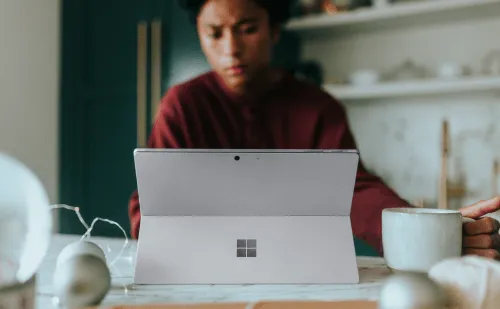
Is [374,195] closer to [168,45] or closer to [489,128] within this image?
[489,128]

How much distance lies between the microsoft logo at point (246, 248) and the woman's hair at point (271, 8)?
0.83 m

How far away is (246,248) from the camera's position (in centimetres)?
69

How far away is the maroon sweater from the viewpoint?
1.47 metres

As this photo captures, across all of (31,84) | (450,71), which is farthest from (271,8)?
(31,84)

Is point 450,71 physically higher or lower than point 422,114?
higher

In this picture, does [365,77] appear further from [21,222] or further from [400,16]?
[21,222]

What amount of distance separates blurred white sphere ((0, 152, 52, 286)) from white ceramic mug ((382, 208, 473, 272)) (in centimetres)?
42

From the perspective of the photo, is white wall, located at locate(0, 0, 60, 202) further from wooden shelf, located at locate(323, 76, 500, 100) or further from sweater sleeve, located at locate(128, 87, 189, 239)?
wooden shelf, located at locate(323, 76, 500, 100)

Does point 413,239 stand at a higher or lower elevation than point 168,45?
lower

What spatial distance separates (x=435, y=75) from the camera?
2.26 meters

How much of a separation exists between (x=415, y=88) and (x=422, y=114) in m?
0.23

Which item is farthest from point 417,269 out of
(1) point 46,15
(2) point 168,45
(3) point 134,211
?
(1) point 46,15

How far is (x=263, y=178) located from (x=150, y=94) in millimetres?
1904

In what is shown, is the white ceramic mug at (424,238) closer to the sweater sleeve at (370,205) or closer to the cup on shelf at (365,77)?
the sweater sleeve at (370,205)
